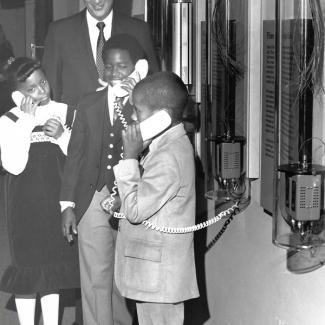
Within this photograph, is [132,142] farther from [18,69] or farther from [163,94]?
[18,69]

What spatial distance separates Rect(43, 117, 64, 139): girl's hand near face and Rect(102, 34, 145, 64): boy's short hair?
355 millimetres

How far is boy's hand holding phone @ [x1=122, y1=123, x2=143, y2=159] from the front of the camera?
3.20 metres

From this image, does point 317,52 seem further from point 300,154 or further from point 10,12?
point 10,12

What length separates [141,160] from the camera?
3.44 meters

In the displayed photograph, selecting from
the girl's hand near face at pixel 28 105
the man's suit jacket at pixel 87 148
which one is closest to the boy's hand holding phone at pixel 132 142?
the man's suit jacket at pixel 87 148

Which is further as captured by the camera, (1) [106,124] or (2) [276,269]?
(1) [106,124]

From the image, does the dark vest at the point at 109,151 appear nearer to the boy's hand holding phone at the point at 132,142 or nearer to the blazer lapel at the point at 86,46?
the blazer lapel at the point at 86,46

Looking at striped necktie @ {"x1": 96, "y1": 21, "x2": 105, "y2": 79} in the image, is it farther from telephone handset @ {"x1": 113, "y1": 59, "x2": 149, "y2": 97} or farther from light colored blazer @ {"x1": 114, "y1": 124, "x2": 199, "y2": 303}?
light colored blazer @ {"x1": 114, "y1": 124, "x2": 199, "y2": 303}

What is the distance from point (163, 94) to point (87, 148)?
64 cm

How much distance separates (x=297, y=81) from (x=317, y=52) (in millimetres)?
137

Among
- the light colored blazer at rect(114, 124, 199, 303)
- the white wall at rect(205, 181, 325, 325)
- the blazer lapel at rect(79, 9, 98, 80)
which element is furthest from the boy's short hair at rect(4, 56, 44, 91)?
the white wall at rect(205, 181, 325, 325)

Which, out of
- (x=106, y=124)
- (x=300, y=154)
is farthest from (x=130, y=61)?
(x=300, y=154)

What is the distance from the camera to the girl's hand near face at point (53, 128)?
375cm

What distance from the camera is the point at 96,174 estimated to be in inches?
149
